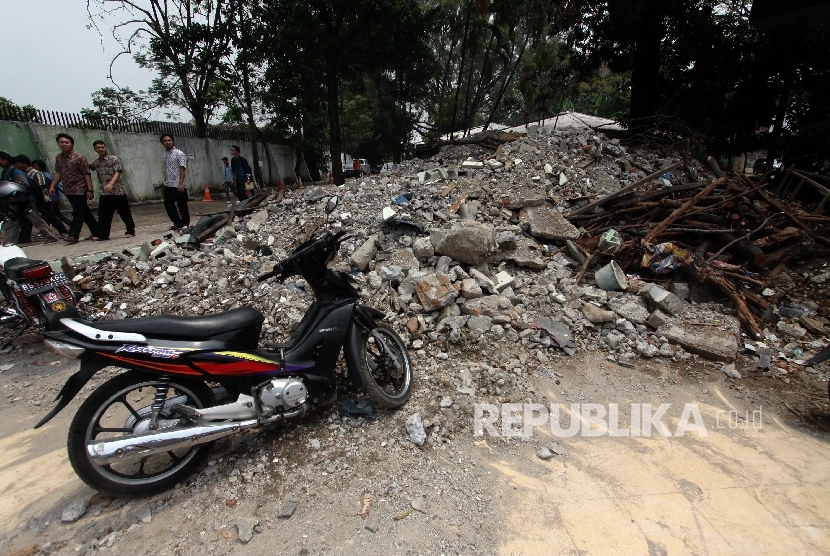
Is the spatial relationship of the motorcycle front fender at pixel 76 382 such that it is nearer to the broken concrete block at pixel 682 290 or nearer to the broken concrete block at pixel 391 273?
the broken concrete block at pixel 391 273

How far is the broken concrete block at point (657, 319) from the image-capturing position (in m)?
3.71

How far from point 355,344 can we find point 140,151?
13.5 meters

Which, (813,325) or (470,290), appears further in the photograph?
(470,290)

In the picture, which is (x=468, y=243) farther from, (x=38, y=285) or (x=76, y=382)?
(x=38, y=285)

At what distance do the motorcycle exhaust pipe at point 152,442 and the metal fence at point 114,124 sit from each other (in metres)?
11.7

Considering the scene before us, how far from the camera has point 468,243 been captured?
A: 4172mm

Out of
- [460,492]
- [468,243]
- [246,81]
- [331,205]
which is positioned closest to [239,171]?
[331,205]

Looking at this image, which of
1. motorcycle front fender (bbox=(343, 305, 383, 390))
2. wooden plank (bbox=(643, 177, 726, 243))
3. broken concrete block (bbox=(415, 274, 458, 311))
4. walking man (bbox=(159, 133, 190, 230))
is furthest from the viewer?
walking man (bbox=(159, 133, 190, 230))

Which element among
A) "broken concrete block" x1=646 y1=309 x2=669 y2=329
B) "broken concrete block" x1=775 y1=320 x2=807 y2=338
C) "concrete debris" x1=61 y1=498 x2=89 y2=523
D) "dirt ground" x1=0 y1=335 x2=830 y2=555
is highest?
"broken concrete block" x1=646 y1=309 x2=669 y2=329

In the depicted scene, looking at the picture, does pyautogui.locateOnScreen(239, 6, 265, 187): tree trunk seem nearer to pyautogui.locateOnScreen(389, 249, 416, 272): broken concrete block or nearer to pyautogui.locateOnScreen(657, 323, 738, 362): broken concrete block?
pyautogui.locateOnScreen(389, 249, 416, 272): broken concrete block

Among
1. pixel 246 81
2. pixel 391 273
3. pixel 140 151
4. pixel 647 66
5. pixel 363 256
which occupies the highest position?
pixel 246 81

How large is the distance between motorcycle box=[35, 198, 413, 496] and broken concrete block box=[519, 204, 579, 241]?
3028 millimetres

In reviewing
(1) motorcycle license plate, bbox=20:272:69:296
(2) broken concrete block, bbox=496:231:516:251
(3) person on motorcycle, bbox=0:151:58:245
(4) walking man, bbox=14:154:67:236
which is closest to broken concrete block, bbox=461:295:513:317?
(2) broken concrete block, bbox=496:231:516:251

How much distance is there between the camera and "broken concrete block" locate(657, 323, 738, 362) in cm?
343
